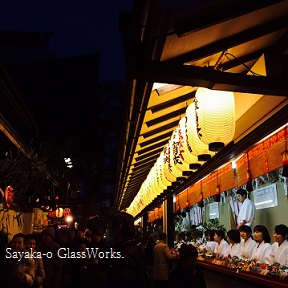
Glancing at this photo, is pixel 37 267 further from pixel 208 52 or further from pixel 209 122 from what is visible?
pixel 208 52

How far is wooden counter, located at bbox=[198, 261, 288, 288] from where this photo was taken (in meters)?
5.19

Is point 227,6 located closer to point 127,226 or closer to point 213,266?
point 127,226

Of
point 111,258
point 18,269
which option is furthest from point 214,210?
point 111,258

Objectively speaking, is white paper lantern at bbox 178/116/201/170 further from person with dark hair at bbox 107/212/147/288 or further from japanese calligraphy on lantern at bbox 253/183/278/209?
japanese calligraphy on lantern at bbox 253/183/278/209

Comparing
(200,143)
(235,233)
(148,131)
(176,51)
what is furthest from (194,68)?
(235,233)

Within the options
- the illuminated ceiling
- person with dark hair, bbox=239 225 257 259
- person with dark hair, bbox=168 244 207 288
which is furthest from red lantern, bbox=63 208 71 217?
person with dark hair, bbox=168 244 207 288

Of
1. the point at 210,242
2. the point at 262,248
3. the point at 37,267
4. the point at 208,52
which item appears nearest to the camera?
the point at 208,52

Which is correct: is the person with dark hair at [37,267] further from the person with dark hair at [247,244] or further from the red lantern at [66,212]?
the red lantern at [66,212]

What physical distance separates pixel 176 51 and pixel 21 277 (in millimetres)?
5205

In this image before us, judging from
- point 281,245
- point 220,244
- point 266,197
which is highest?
point 266,197

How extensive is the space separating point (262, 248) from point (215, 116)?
5.27 metres

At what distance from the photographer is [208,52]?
4.02m

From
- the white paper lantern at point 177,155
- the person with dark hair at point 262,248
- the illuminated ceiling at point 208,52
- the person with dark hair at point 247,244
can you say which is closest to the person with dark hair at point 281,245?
the person with dark hair at point 262,248

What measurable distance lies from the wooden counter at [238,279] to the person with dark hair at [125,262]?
2.32m
